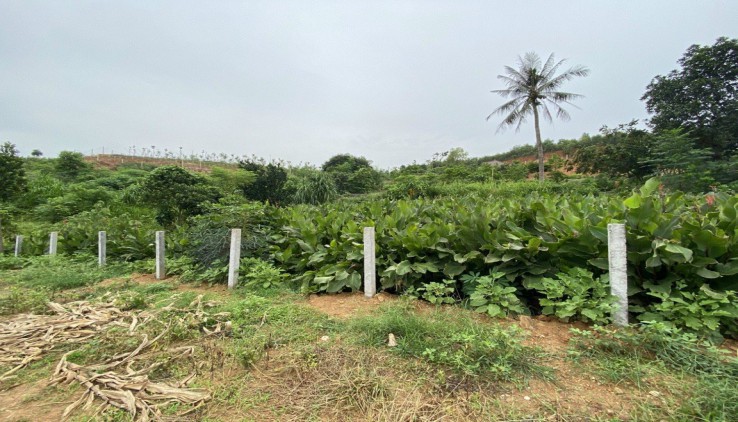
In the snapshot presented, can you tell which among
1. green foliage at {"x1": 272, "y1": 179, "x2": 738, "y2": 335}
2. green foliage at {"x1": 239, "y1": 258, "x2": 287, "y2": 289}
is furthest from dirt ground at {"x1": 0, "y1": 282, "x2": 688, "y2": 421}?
green foliage at {"x1": 239, "y1": 258, "x2": 287, "y2": 289}

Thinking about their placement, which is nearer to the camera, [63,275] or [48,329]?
[48,329]

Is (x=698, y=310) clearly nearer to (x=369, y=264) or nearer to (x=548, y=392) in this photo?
(x=548, y=392)

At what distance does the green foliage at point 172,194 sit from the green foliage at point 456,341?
7.27 metres

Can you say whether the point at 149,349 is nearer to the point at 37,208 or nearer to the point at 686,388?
the point at 686,388

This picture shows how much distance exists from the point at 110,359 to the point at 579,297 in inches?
120

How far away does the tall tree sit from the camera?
53.0 feet

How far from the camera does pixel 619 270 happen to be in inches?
77.2

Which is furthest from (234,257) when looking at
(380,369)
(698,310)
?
(698,310)

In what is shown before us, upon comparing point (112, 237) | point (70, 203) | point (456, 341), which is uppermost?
point (70, 203)

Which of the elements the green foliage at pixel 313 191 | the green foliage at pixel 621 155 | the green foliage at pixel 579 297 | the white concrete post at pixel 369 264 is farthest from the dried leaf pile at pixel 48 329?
the green foliage at pixel 621 155

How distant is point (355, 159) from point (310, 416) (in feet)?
90.9

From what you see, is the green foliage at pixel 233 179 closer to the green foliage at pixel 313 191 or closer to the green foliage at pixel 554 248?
the green foliage at pixel 313 191

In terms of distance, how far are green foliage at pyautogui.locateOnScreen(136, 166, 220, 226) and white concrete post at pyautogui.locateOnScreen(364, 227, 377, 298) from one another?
648 cm

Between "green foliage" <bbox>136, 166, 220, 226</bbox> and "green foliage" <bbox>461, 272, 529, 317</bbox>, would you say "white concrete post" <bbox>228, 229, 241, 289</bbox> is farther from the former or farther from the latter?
"green foliage" <bbox>136, 166, 220, 226</bbox>
